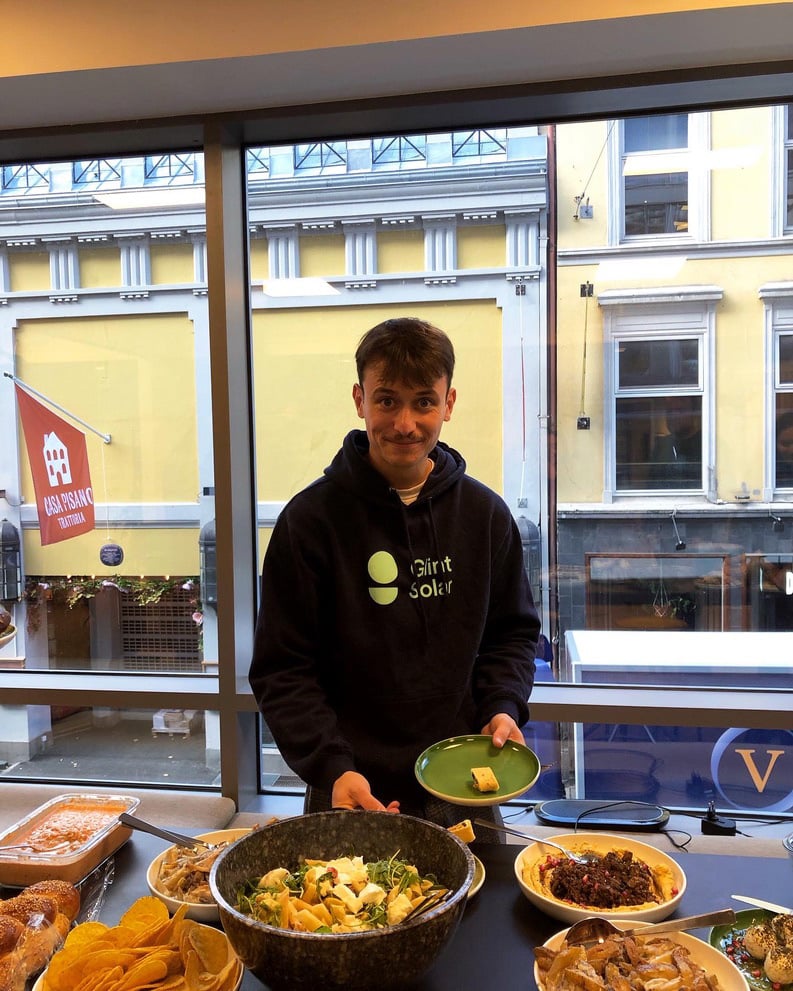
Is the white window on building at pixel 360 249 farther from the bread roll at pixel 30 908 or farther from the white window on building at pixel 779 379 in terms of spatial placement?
the bread roll at pixel 30 908

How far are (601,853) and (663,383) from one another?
1.72m

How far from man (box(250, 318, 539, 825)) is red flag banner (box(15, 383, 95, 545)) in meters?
1.63

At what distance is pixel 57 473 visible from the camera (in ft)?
9.75

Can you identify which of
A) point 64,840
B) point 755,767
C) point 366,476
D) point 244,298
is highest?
point 244,298

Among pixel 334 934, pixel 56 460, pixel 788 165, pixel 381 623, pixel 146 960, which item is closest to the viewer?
pixel 334 934

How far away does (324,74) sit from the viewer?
2.33 metres

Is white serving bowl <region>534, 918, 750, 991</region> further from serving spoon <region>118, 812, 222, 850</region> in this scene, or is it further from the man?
serving spoon <region>118, 812, 222, 850</region>

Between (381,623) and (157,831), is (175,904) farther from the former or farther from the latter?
(381,623)

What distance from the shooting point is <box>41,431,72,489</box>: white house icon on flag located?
9.72 ft

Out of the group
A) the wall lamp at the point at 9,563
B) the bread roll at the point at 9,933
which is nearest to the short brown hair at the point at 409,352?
the bread roll at the point at 9,933

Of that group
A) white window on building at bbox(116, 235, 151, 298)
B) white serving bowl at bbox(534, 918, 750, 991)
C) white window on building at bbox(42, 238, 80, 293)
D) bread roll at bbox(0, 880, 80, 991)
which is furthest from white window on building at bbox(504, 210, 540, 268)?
bread roll at bbox(0, 880, 80, 991)

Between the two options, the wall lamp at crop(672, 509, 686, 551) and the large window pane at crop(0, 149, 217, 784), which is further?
the large window pane at crop(0, 149, 217, 784)

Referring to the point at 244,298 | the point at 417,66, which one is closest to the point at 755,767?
the point at 244,298

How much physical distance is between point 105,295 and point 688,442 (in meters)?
2.22
